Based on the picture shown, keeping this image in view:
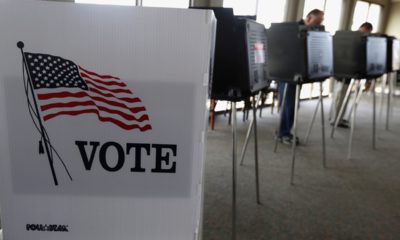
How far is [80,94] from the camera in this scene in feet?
2.58

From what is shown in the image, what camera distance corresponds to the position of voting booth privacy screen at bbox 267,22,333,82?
7.20 feet

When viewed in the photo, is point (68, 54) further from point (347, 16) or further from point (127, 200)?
point (347, 16)

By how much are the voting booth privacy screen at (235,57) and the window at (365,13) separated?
25.3ft

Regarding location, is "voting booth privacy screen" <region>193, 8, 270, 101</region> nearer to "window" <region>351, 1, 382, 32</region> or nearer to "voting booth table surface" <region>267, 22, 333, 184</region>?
"voting booth table surface" <region>267, 22, 333, 184</region>

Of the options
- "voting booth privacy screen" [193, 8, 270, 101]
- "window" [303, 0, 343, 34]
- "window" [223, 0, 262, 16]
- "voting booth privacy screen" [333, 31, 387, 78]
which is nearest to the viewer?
"voting booth privacy screen" [193, 8, 270, 101]

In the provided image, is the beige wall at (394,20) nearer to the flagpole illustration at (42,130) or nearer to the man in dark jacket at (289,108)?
the man in dark jacket at (289,108)

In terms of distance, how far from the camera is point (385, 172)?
9.60 feet

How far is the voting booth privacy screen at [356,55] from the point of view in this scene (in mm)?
2986

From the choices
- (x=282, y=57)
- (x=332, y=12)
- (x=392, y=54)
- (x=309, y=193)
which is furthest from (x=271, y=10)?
(x=309, y=193)

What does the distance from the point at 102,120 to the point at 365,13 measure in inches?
377

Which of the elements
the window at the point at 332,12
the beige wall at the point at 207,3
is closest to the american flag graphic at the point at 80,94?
the beige wall at the point at 207,3

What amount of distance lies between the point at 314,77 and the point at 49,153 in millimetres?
1876

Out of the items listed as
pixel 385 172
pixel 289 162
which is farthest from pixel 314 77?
pixel 385 172

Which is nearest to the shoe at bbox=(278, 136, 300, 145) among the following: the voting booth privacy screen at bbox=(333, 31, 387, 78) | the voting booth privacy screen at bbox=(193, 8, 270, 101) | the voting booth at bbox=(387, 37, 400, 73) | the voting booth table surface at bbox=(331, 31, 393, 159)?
the voting booth table surface at bbox=(331, 31, 393, 159)
